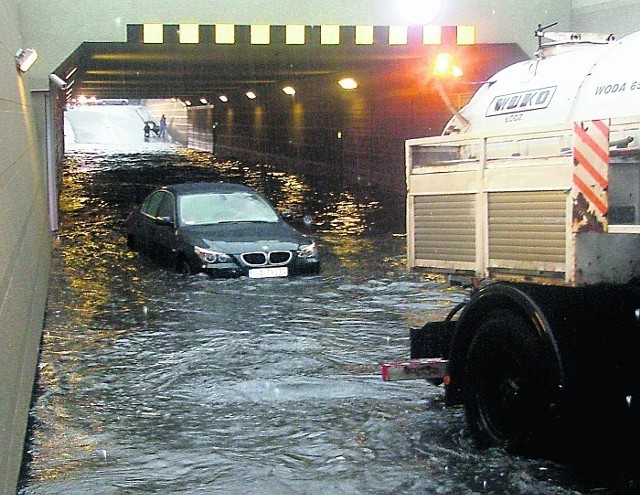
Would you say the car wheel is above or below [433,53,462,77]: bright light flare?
below

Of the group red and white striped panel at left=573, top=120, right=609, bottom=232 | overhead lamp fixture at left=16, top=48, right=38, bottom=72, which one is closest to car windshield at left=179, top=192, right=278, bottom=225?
overhead lamp fixture at left=16, top=48, right=38, bottom=72

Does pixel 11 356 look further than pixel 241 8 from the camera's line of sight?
No

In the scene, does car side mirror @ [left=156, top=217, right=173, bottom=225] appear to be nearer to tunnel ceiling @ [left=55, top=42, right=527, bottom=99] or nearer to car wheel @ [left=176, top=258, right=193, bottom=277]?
car wheel @ [left=176, top=258, right=193, bottom=277]

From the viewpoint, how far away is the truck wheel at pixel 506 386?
627 centimetres

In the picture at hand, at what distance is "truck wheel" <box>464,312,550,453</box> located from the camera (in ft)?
20.6

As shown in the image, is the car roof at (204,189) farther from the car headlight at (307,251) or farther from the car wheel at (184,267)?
the car headlight at (307,251)

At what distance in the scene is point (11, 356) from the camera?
20.7ft

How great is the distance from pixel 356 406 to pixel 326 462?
1.50m

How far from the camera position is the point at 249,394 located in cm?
877

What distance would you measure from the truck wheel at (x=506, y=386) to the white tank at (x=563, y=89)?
5.07 ft

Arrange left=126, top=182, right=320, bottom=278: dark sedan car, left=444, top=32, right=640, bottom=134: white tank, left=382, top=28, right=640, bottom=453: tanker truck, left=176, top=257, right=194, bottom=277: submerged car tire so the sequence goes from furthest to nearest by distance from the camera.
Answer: left=176, top=257, right=194, bottom=277: submerged car tire → left=126, top=182, right=320, bottom=278: dark sedan car → left=444, top=32, right=640, bottom=134: white tank → left=382, top=28, right=640, bottom=453: tanker truck

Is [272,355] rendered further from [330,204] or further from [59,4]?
[330,204]

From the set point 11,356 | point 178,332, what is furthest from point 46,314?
point 11,356

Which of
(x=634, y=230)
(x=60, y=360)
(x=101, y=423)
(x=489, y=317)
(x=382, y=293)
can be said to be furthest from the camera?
(x=382, y=293)
